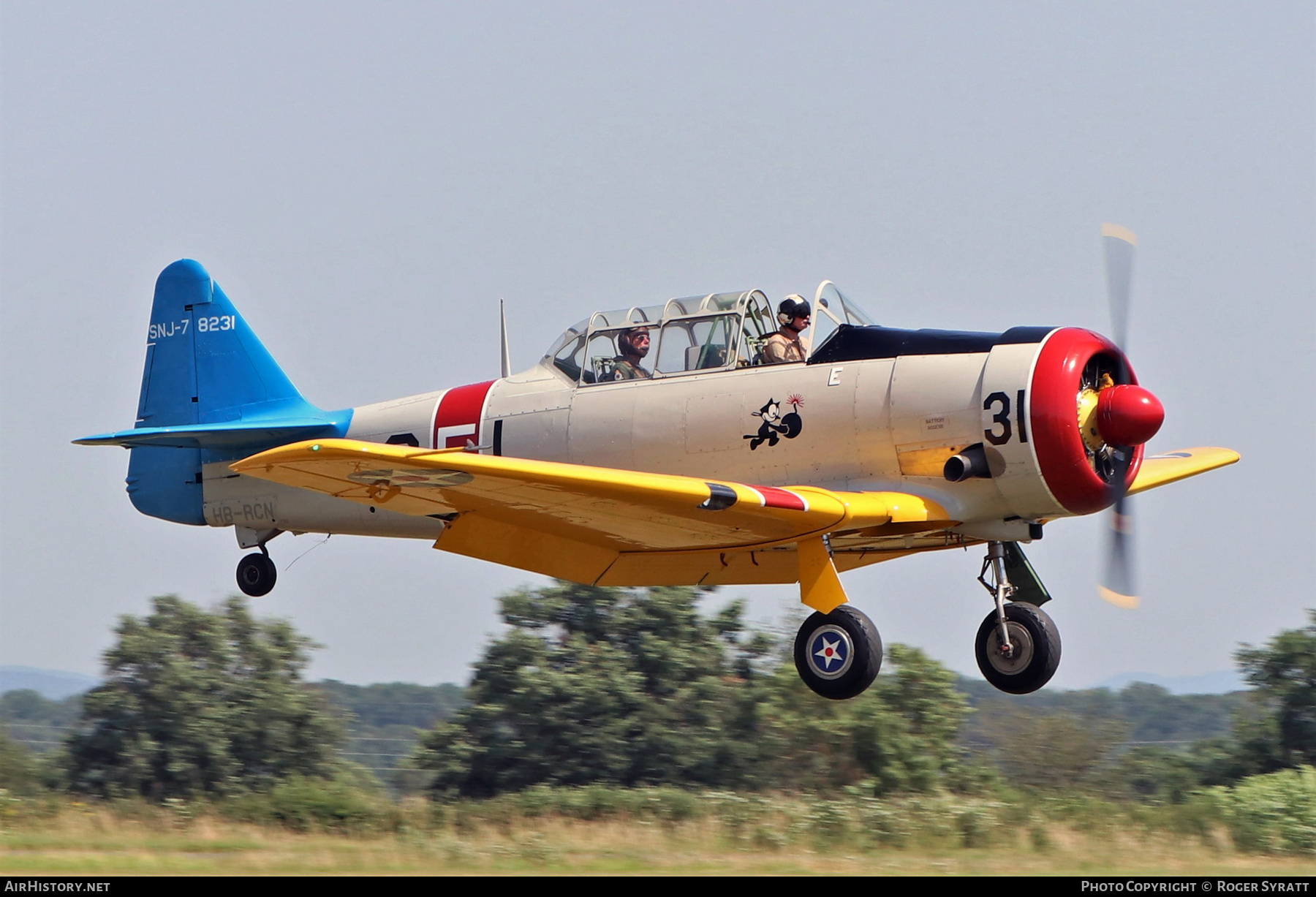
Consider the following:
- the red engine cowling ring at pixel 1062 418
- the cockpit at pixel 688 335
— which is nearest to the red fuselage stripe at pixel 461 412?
the cockpit at pixel 688 335

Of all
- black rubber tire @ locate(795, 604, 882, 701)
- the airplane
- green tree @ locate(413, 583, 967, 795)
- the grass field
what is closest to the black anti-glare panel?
the airplane

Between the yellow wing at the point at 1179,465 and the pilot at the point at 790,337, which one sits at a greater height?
the pilot at the point at 790,337

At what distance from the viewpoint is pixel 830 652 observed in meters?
9.32

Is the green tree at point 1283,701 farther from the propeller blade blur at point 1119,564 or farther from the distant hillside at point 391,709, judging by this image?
the distant hillside at point 391,709

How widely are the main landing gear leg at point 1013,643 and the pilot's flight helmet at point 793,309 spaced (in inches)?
81.7

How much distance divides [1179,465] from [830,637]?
3.99 m

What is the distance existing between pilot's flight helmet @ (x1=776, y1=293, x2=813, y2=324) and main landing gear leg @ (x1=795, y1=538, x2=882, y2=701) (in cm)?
160

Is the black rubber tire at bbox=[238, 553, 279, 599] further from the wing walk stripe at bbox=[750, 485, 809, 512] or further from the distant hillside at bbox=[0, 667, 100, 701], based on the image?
the distant hillside at bbox=[0, 667, 100, 701]

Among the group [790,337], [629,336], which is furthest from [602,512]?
[790,337]

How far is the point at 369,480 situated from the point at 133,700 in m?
12.7

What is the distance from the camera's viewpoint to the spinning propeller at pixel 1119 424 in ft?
30.0

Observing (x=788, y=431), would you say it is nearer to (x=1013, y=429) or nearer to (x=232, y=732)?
(x=1013, y=429)
